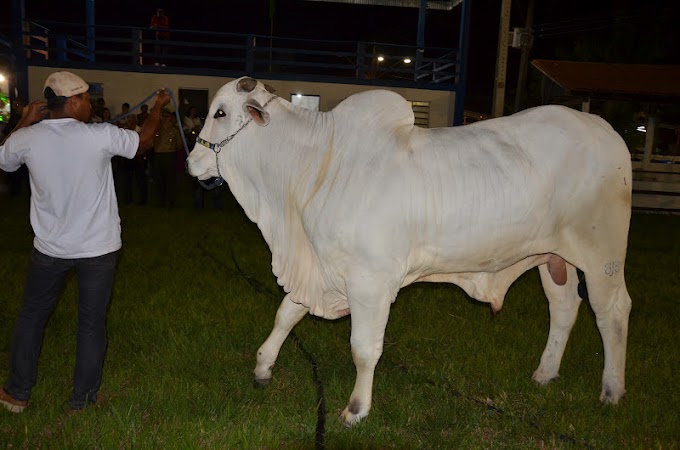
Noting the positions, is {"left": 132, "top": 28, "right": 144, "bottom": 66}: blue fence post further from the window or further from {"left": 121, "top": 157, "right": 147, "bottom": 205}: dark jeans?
the window

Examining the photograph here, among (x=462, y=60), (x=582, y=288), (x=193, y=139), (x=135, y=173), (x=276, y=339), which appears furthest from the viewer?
(x=462, y=60)

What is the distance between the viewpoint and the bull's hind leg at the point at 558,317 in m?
4.70

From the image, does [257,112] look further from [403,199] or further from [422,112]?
Result: [422,112]

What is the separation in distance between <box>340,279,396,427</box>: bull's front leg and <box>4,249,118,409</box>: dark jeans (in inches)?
55.5

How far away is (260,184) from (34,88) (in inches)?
611

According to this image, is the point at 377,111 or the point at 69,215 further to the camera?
the point at 377,111

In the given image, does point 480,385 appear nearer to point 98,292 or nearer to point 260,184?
point 260,184

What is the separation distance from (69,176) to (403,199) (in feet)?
5.93

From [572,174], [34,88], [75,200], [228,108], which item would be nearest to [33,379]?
[75,200]

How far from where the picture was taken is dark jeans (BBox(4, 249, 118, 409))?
12.4 feet

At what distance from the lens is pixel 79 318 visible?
3.89 m

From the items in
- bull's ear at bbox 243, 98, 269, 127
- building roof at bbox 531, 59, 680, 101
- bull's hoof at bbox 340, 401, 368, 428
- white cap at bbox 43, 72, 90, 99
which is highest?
building roof at bbox 531, 59, 680, 101

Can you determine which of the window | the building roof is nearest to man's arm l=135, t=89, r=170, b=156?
the building roof

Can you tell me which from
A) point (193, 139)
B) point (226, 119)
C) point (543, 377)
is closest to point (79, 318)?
point (226, 119)
